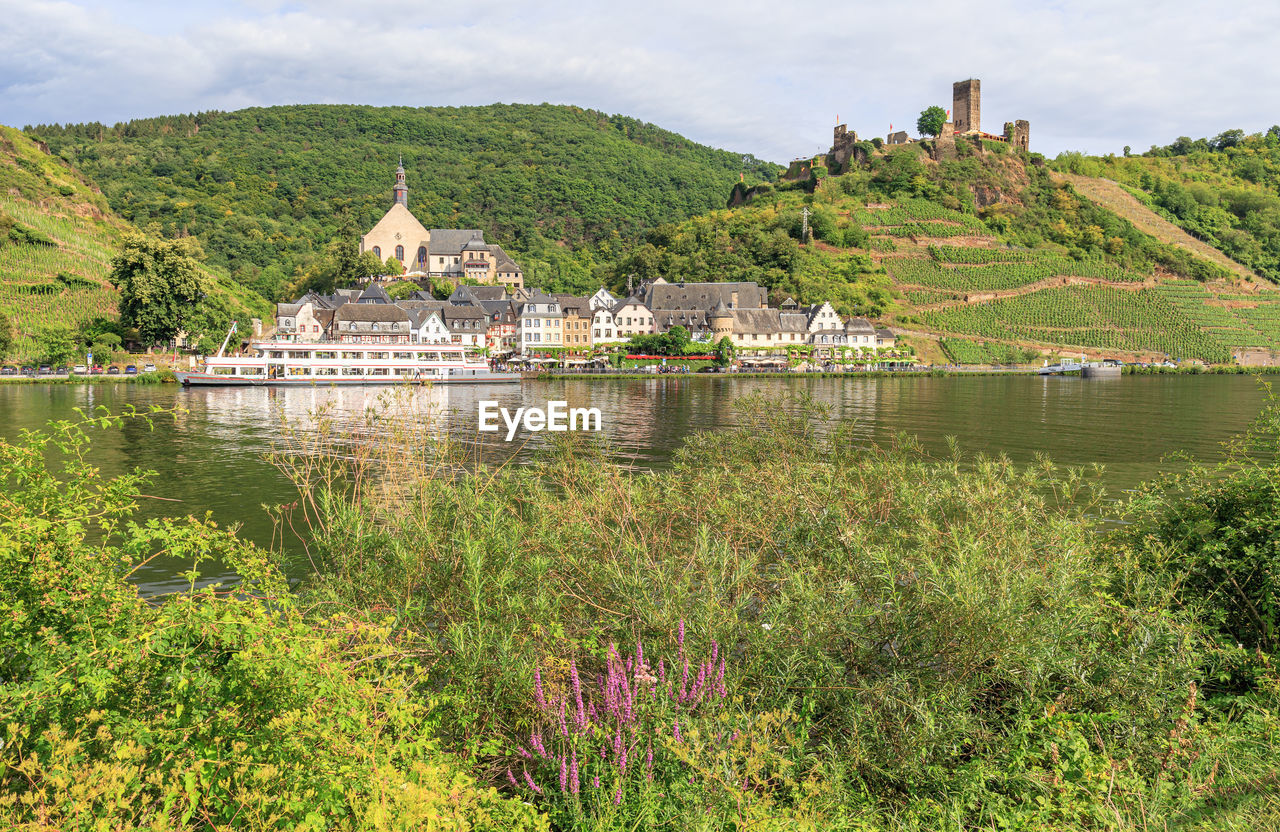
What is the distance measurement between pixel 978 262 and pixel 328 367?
110010mm

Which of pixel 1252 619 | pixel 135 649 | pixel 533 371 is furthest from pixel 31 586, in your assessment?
pixel 533 371

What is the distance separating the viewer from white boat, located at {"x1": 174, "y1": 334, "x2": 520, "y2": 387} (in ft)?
229

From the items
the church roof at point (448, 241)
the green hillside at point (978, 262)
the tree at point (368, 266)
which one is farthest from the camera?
the church roof at point (448, 241)

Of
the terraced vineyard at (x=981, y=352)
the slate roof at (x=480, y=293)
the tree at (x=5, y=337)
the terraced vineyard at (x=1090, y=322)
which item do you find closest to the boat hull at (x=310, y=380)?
the tree at (x=5, y=337)

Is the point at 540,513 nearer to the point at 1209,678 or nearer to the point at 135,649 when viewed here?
the point at 135,649

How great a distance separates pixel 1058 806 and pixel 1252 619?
401 cm

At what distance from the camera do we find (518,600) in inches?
253

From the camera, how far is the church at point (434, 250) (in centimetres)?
11994

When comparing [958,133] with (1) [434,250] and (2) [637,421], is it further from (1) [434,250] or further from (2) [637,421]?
(2) [637,421]

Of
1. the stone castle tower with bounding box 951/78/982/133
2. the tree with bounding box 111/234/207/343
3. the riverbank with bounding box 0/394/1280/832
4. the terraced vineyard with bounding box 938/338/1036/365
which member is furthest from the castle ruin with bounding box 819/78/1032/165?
the riverbank with bounding box 0/394/1280/832

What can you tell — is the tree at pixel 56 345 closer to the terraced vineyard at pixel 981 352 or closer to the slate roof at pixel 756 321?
the slate roof at pixel 756 321

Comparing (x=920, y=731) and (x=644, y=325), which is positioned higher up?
(x=644, y=325)

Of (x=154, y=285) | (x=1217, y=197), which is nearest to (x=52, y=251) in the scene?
(x=154, y=285)

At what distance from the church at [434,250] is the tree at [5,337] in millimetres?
52121
